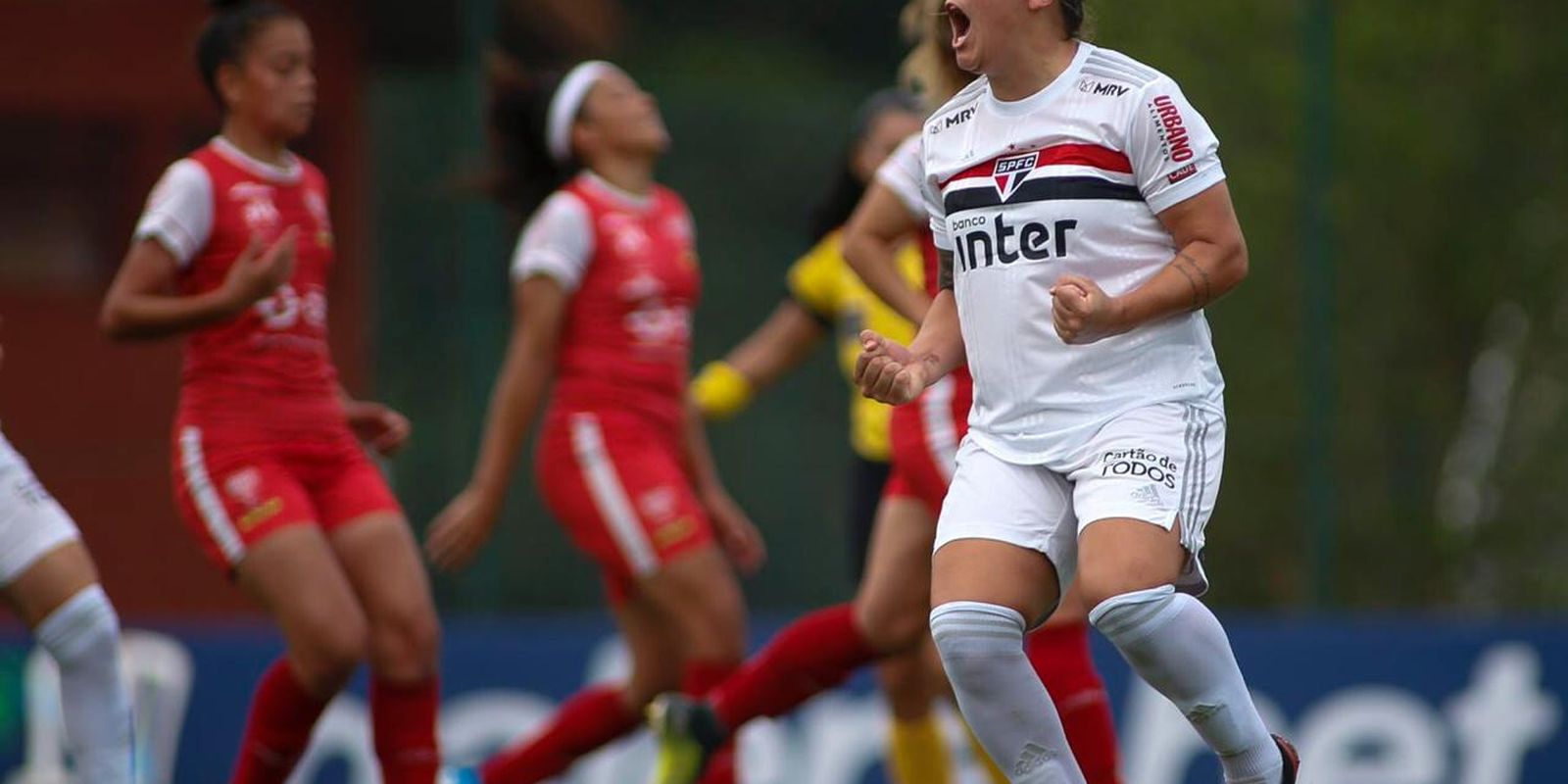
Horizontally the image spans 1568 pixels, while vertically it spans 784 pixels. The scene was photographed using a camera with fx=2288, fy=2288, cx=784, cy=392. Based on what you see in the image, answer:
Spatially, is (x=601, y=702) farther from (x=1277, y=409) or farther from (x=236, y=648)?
(x=1277, y=409)

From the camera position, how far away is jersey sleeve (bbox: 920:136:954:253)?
14.6 feet

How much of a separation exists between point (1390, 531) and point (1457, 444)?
567 mm

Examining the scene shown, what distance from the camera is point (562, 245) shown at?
6.45 meters

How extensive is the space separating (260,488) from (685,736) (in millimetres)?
1346

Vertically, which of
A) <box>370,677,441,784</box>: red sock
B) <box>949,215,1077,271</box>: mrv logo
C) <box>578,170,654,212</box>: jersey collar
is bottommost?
<box>370,677,441,784</box>: red sock

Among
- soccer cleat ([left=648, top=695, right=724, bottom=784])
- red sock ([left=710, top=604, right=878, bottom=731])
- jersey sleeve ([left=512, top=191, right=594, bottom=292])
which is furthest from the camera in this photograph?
jersey sleeve ([left=512, top=191, right=594, bottom=292])

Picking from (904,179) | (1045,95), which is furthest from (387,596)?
(1045,95)

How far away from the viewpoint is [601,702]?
655cm

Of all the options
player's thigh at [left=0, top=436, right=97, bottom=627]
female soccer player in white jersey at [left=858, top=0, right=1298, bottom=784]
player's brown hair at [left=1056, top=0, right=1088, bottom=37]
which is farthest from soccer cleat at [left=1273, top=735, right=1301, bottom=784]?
player's thigh at [left=0, top=436, right=97, bottom=627]

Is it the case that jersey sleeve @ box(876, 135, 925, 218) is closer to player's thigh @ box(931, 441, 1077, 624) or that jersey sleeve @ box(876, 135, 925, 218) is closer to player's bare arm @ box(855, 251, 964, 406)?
player's bare arm @ box(855, 251, 964, 406)

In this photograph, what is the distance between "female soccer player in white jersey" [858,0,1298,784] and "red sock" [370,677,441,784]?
5.57 ft

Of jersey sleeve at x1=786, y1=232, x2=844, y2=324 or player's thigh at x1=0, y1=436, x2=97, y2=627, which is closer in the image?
player's thigh at x1=0, y1=436, x2=97, y2=627

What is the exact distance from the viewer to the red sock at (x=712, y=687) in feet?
20.3

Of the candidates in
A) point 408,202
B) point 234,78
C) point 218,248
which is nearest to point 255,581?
point 218,248
